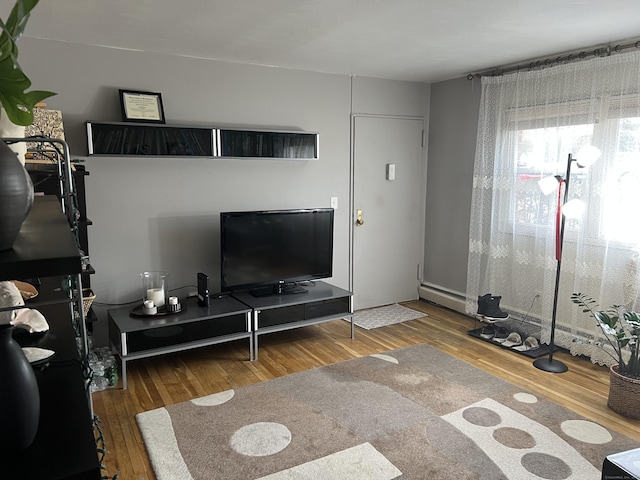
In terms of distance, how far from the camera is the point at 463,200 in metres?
4.87

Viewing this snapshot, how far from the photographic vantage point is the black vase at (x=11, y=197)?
695 mm

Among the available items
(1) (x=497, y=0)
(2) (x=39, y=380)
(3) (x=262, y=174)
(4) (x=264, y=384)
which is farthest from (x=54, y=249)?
(3) (x=262, y=174)

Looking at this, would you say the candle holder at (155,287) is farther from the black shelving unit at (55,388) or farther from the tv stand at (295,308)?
the black shelving unit at (55,388)

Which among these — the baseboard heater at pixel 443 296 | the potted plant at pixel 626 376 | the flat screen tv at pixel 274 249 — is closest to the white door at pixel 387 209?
the baseboard heater at pixel 443 296

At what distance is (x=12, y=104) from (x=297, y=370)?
10.3ft

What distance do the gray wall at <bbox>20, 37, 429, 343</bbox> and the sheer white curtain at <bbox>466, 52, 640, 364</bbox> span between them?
1331 millimetres

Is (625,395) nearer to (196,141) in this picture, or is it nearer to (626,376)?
(626,376)

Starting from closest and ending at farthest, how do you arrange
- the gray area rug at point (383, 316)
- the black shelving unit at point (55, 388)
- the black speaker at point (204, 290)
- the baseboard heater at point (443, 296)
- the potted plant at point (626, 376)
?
the black shelving unit at point (55, 388) → the potted plant at point (626, 376) → the black speaker at point (204, 290) → the gray area rug at point (383, 316) → the baseboard heater at point (443, 296)

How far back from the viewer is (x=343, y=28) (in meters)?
3.00

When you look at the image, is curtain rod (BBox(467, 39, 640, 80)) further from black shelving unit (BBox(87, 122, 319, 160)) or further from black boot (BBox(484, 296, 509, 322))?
black boot (BBox(484, 296, 509, 322))

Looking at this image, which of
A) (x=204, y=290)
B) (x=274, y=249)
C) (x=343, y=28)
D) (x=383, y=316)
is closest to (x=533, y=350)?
(x=383, y=316)

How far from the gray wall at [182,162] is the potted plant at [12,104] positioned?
309cm

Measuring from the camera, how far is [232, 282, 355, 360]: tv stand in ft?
12.8

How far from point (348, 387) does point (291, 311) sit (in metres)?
0.90
